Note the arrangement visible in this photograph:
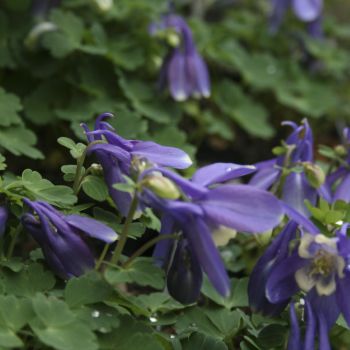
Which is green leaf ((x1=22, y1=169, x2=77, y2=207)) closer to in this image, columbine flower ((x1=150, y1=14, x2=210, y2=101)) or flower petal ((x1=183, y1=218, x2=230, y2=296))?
flower petal ((x1=183, y1=218, x2=230, y2=296))

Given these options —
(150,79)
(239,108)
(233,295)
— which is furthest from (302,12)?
(233,295)

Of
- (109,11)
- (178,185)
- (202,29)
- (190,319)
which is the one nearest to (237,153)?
(202,29)

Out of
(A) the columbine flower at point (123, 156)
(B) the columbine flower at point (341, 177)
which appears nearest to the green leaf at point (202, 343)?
(A) the columbine flower at point (123, 156)

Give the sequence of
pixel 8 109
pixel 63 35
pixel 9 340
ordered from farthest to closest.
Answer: pixel 63 35
pixel 8 109
pixel 9 340

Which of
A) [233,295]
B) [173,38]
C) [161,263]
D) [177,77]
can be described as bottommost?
[233,295]

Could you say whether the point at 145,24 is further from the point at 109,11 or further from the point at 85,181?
the point at 85,181

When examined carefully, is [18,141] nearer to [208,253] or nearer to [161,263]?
[161,263]
